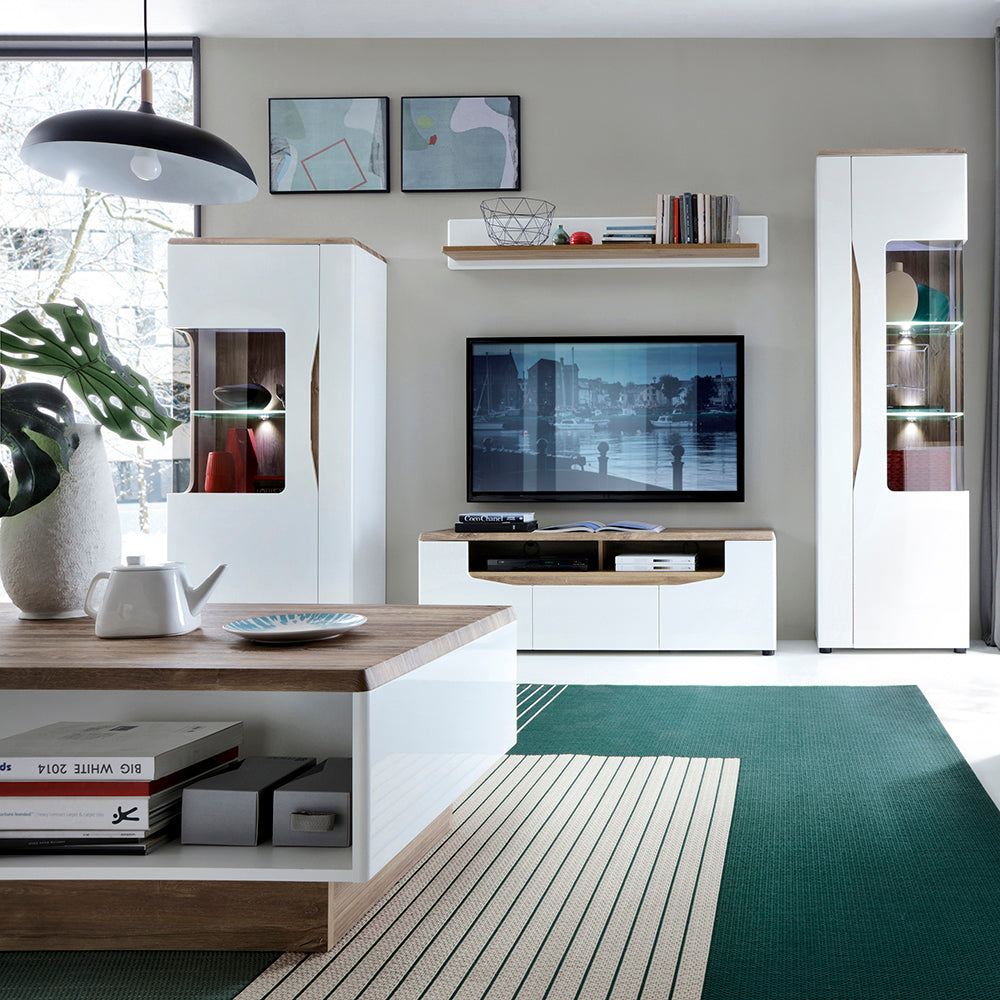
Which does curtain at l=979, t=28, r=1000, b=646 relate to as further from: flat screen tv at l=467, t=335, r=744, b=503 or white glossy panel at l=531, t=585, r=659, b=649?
white glossy panel at l=531, t=585, r=659, b=649

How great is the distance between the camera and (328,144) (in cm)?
496

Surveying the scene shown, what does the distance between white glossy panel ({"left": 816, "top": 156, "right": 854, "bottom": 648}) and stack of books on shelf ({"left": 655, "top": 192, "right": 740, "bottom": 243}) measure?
15.4 inches

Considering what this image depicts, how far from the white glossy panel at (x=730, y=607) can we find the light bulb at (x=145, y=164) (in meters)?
2.91

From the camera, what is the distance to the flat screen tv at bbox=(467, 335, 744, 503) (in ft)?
15.6

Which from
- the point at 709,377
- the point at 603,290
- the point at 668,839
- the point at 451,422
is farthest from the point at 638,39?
the point at 668,839

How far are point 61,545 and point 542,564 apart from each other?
2780 millimetres

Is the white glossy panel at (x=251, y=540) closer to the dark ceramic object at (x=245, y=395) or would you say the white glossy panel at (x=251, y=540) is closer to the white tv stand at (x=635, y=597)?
the dark ceramic object at (x=245, y=395)

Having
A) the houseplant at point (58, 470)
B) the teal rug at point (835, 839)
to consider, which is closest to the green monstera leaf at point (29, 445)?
the houseplant at point (58, 470)

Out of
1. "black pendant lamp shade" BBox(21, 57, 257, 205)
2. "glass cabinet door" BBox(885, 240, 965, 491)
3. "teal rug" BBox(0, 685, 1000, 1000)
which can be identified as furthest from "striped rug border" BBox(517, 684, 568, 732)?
"glass cabinet door" BBox(885, 240, 965, 491)

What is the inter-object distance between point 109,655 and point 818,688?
2716 mm

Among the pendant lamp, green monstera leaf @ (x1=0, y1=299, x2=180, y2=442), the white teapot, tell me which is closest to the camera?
the white teapot

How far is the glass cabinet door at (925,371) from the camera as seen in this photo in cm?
436

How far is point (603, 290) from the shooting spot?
4863mm

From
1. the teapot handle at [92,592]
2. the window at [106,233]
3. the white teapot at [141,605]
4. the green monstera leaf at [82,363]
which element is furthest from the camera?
the window at [106,233]
